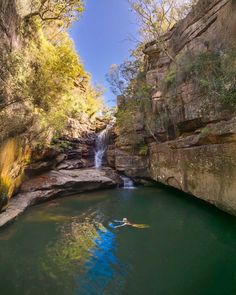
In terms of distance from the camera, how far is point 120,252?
267 inches

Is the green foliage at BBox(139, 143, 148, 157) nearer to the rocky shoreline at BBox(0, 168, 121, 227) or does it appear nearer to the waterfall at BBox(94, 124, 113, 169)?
the rocky shoreline at BBox(0, 168, 121, 227)

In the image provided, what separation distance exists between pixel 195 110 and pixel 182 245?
6460 millimetres

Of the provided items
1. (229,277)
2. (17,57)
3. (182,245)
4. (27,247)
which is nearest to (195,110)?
(182,245)

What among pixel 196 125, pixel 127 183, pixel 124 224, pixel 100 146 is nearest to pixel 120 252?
pixel 124 224

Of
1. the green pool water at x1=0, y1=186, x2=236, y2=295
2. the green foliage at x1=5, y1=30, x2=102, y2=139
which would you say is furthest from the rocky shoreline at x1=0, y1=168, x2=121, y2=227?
the green foliage at x1=5, y1=30, x2=102, y2=139

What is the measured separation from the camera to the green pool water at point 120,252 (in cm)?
516

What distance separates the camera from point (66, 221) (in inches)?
375

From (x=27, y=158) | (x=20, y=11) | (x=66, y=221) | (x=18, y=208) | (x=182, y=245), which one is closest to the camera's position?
(x=182, y=245)

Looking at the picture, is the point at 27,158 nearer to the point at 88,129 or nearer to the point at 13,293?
the point at 13,293

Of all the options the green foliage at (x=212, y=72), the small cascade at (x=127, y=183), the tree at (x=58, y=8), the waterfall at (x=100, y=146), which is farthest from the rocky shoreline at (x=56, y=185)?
the tree at (x=58, y=8)

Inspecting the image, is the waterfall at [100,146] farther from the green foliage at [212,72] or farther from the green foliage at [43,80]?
the green foliage at [212,72]

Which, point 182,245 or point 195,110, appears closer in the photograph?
point 182,245

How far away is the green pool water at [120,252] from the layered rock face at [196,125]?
1.50m

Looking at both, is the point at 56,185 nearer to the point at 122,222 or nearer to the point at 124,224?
the point at 122,222
